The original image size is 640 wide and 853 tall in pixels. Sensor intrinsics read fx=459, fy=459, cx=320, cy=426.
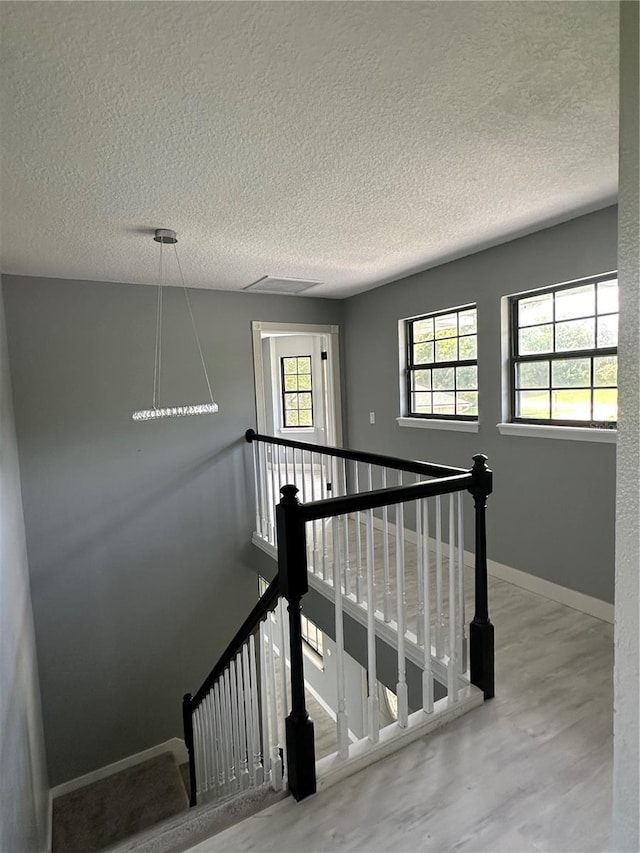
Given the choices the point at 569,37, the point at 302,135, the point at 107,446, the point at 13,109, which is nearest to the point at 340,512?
the point at 302,135

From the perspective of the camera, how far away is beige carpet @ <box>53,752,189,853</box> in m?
3.57

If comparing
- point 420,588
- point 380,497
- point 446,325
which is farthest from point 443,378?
point 380,497

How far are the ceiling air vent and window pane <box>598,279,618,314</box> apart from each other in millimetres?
2393

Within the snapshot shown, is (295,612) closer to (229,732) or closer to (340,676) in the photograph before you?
(340,676)

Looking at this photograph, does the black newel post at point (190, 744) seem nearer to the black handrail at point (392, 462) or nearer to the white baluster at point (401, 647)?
the black handrail at point (392, 462)

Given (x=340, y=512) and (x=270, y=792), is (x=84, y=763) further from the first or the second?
(x=340, y=512)

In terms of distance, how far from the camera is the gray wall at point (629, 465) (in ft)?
2.79

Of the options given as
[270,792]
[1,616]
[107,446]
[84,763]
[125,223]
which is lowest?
[84,763]

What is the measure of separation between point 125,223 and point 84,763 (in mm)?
4476

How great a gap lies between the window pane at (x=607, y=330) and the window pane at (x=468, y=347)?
0.97 meters

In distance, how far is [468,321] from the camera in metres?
3.83

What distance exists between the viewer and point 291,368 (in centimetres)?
796

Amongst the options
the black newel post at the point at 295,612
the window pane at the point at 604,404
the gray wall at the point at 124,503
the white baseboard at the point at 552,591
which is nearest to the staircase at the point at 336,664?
the black newel post at the point at 295,612

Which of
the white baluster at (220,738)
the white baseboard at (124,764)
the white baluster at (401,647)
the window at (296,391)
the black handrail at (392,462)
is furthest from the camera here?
the window at (296,391)
